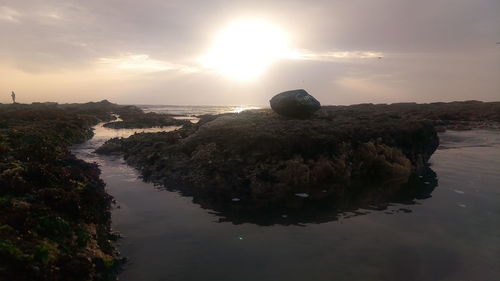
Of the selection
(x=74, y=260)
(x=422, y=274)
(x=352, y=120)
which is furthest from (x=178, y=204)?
(x=352, y=120)

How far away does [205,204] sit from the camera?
16844mm

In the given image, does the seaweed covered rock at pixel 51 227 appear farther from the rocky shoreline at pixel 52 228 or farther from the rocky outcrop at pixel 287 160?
the rocky outcrop at pixel 287 160

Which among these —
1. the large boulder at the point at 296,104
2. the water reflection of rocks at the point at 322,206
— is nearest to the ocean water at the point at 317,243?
the water reflection of rocks at the point at 322,206

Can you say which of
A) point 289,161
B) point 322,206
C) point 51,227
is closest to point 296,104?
point 289,161

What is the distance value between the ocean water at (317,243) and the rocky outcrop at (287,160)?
8.79ft

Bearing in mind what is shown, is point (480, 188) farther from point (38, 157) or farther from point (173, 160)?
point (38, 157)

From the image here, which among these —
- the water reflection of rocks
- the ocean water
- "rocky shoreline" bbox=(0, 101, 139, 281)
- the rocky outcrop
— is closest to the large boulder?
the rocky outcrop

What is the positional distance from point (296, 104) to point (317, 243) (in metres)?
17.2

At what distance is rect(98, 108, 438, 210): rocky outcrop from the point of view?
19.1m

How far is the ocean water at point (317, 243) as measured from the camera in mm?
10234

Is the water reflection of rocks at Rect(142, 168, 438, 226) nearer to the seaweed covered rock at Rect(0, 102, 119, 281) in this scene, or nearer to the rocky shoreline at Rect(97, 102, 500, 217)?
the rocky shoreline at Rect(97, 102, 500, 217)

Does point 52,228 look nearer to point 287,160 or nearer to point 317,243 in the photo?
point 317,243

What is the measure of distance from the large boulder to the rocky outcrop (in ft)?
4.66

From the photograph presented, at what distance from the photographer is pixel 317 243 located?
12297 millimetres
